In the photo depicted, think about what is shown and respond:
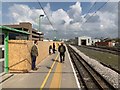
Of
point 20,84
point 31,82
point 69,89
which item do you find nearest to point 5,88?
point 20,84

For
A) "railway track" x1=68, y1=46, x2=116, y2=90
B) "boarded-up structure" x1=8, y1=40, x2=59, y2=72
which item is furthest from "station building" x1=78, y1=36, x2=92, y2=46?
"boarded-up structure" x1=8, y1=40, x2=59, y2=72

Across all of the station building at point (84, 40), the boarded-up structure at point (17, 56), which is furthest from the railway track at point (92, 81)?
the station building at point (84, 40)

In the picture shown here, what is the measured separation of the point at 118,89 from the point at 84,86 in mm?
1646

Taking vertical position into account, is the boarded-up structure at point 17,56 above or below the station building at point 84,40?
below

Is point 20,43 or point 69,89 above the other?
point 20,43

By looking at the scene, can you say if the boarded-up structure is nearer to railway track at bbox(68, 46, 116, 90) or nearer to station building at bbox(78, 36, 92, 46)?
railway track at bbox(68, 46, 116, 90)

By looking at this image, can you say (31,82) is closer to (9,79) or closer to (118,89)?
(9,79)

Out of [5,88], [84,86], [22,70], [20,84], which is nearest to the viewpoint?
[5,88]

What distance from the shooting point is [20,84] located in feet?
35.3

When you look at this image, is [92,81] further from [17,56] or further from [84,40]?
[84,40]

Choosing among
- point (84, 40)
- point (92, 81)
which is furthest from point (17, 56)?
point (84, 40)

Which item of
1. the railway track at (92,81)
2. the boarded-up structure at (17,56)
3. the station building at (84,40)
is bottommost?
the railway track at (92,81)

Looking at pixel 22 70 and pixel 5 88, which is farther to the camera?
pixel 22 70

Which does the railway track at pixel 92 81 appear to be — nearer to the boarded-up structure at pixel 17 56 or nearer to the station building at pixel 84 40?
the boarded-up structure at pixel 17 56
